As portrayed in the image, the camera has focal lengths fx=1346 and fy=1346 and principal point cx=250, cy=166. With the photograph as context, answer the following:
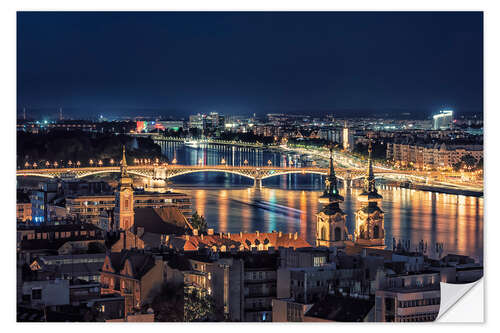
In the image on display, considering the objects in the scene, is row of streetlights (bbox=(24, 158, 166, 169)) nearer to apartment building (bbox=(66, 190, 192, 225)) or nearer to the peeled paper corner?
apartment building (bbox=(66, 190, 192, 225))

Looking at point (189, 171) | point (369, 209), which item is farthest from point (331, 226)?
point (189, 171)

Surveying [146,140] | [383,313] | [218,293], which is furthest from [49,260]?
[146,140]

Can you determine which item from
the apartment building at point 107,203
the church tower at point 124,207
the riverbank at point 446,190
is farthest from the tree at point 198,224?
the riverbank at point 446,190

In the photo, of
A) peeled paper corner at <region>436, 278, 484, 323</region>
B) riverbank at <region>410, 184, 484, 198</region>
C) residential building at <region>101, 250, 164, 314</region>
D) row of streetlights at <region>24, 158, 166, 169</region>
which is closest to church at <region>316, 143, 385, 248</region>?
residential building at <region>101, 250, 164, 314</region>

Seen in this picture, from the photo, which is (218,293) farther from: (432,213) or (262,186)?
(262,186)

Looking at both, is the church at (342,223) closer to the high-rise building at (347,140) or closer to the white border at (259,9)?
the white border at (259,9)

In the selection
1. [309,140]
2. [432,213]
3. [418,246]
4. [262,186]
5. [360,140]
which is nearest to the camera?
[418,246]
